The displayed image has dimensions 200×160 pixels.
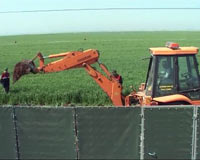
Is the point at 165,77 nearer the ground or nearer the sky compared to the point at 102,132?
nearer the sky

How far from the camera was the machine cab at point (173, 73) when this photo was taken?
10211 mm

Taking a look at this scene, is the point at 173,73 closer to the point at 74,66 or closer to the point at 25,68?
the point at 74,66

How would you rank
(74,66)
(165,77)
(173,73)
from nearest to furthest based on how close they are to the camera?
(173,73), (165,77), (74,66)

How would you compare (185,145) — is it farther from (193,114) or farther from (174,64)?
(174,64)

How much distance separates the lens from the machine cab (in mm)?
10211

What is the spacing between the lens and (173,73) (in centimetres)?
1022

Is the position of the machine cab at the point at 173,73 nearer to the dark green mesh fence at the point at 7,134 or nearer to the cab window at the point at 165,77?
the cab window at the point at 165,77

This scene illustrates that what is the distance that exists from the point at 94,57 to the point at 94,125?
3.66m

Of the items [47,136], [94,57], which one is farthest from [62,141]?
[94,57]

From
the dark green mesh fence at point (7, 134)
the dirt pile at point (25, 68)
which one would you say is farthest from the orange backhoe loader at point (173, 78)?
the dark green mesh fence at point (7, 134)

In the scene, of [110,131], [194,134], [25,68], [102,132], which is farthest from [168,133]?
[25,68]

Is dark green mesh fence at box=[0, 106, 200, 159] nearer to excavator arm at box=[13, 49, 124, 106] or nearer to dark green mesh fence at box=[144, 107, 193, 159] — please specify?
dark green mesh fence at box=[144, 107, 193, 159]

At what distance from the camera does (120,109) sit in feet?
26.7

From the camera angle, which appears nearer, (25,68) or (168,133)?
(168,133)
